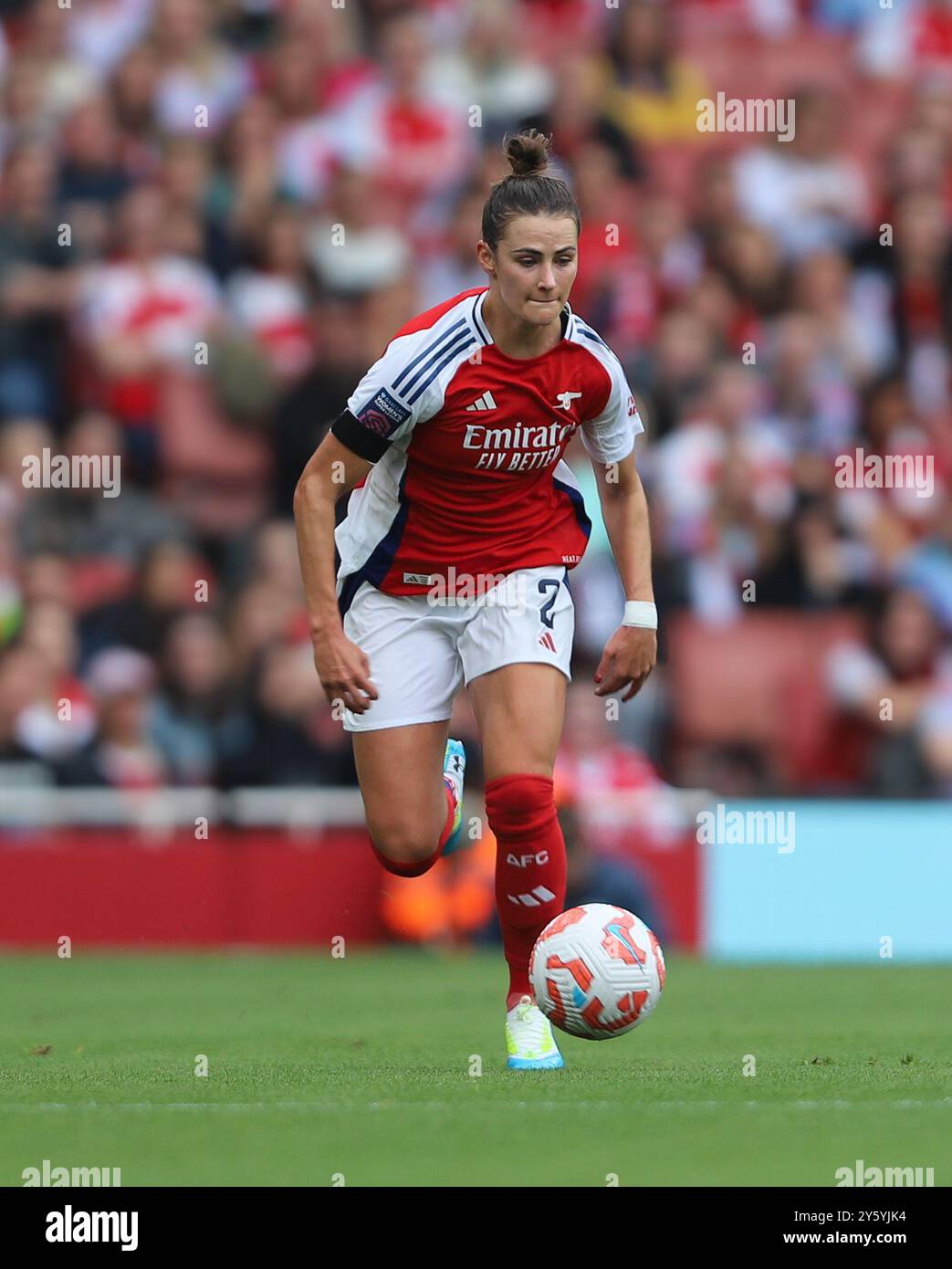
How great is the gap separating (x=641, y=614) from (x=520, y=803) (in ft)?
2.50

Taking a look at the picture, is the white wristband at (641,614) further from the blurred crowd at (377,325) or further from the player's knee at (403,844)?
the blurred crowd at (377,325)

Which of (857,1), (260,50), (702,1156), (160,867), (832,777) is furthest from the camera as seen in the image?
(857,1)

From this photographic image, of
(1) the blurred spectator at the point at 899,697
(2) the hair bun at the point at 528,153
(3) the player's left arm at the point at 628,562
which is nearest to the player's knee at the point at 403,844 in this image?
(3) the player's left arm at the point at 628,562

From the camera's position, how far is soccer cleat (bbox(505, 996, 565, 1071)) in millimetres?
7336

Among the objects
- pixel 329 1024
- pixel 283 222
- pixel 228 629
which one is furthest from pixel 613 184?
pixel 329 1024

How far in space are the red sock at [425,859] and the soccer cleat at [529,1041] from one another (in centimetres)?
63

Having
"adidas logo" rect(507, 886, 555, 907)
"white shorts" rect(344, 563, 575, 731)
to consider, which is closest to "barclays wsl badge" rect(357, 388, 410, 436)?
"white shorts" rect(344, 563, 575, 731)

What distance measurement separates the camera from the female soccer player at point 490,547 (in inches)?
286

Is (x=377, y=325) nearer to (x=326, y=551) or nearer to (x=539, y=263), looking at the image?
(x=326, y=551)

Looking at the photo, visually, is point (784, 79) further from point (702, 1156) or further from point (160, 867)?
point (702, 1156)

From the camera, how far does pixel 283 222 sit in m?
15.3

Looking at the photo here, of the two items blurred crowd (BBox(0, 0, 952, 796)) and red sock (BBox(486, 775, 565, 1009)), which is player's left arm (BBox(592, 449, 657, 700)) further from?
blurred crowd (BBox(0, 0, 952, 796))

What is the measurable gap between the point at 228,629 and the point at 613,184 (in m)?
4.23

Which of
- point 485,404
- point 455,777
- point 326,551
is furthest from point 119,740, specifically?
point 485,404
